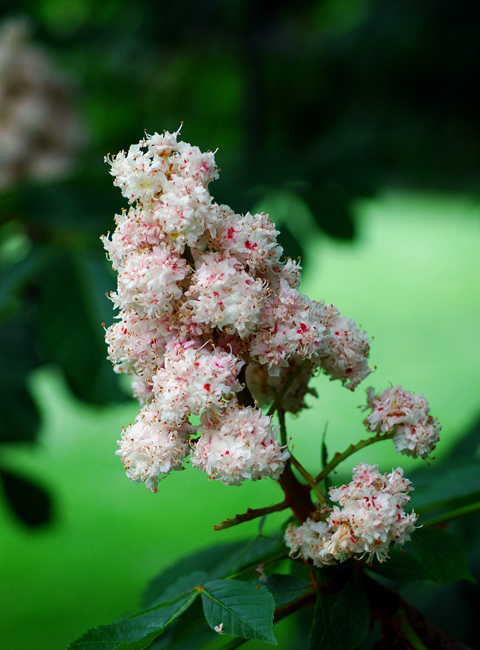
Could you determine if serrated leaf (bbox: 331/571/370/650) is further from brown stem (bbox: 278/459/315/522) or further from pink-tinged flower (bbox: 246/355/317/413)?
pink-tinged flower (bbox: 246/355/317/413)

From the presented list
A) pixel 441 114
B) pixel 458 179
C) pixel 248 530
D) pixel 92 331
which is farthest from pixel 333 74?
pixel 92 331

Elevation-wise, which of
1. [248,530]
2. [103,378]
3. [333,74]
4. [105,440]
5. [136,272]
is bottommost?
[136,272]

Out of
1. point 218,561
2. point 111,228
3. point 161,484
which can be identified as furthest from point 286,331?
point 161,484

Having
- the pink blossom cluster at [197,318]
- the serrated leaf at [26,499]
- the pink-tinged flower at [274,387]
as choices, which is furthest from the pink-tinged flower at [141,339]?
the serrated leaf at [26,499]

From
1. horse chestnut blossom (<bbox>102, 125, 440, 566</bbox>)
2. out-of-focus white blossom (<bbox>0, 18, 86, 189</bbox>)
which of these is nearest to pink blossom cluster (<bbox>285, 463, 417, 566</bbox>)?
horse chestnut blossom (<bbox>102, 125, 440, 566</bbox>)

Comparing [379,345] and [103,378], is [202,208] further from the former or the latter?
[379,345]

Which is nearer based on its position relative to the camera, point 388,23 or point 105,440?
point 388,23

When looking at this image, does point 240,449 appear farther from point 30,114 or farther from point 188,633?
point 30,114
